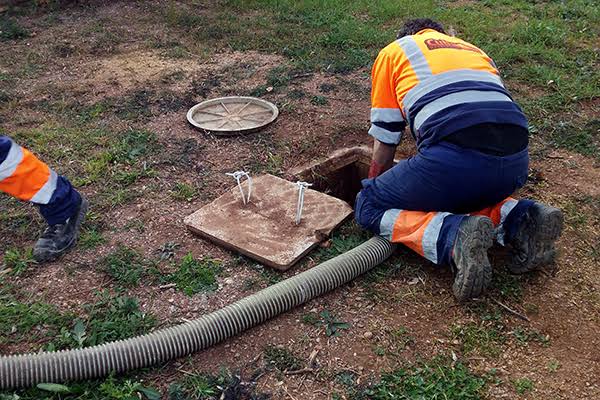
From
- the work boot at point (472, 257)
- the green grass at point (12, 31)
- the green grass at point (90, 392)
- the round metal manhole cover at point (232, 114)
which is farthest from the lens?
the green grass at point (12, 31)

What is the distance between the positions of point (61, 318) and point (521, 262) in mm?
2492

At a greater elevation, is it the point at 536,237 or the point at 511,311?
the point at 536,237

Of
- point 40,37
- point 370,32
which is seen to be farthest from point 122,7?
point 370,32

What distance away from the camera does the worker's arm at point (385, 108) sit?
11.6 feet

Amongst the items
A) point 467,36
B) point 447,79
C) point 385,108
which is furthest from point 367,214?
point 467,36

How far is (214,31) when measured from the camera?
22.9ft

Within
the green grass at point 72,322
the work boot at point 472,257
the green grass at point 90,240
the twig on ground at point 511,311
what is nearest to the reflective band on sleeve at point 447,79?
the work boot at point 472,257

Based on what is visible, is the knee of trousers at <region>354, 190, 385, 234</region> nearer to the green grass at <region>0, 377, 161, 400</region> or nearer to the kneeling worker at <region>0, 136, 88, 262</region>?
the green grass at <region>0, 377, 161, 400</region>

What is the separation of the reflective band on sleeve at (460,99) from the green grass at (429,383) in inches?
52.1

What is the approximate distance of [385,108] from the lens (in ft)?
11.9

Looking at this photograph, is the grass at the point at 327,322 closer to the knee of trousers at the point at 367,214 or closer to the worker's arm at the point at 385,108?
the knee of trousers at the point at 367,214

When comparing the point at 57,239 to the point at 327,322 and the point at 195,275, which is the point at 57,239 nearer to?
the point at 195,275

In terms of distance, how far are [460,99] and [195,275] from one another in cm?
174

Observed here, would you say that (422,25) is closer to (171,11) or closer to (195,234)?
(195,234)
